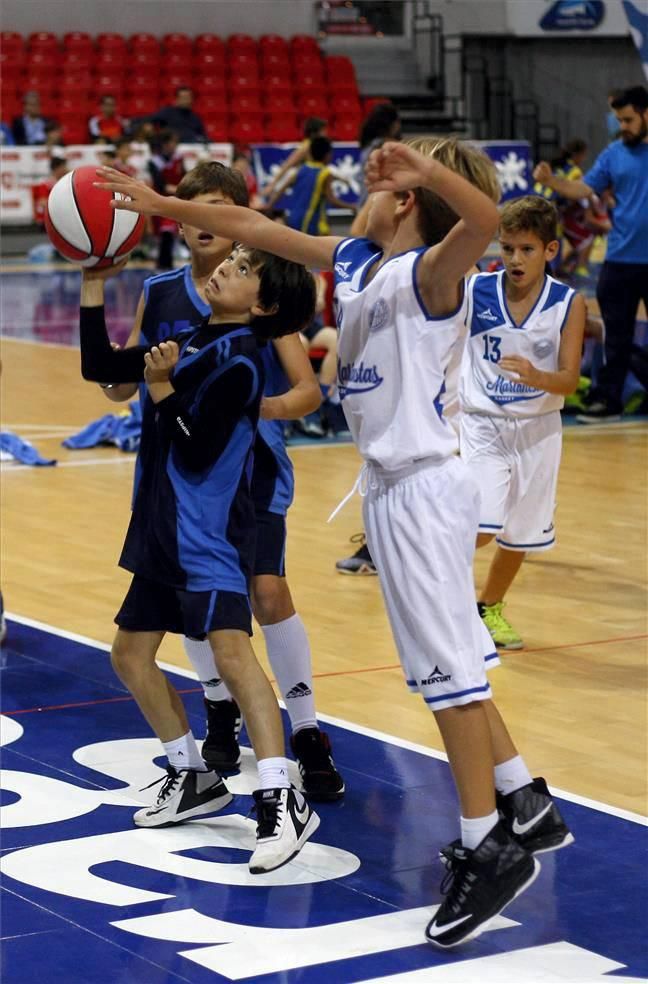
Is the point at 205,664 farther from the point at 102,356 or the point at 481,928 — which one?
the point at 481,928

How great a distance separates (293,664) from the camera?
194 inches

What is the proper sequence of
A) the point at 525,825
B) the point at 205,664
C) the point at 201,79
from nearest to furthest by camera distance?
the point at 525,825 < the point at 205,664 < the point at 201,79

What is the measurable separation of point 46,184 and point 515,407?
62.7ft

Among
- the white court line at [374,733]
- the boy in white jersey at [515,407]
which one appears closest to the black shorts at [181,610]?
the white court line at [374,733]

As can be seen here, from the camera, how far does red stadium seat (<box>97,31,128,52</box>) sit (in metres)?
27.4

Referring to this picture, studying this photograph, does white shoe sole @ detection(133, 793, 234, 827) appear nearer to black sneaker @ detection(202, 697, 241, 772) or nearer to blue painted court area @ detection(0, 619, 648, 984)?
blue painted court area @ detection(0, 619, 648, 984)

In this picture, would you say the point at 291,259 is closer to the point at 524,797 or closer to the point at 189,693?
the point at 524,797

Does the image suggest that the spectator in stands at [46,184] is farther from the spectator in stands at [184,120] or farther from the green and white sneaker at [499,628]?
the green and white sneaker at [499,628]

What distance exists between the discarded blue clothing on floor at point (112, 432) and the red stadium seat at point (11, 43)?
1741cm

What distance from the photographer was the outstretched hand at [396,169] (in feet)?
11.5

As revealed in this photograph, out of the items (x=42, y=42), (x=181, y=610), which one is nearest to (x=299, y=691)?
(x=181, y=610)

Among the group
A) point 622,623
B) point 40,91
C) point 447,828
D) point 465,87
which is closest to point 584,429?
point 622,623

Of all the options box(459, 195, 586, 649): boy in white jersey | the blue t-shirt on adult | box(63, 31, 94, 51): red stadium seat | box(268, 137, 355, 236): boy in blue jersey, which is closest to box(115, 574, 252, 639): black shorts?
box(459, 195, 586, 649): boy in white jersey

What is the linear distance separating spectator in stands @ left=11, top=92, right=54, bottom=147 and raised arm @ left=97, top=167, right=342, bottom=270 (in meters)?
21.5
